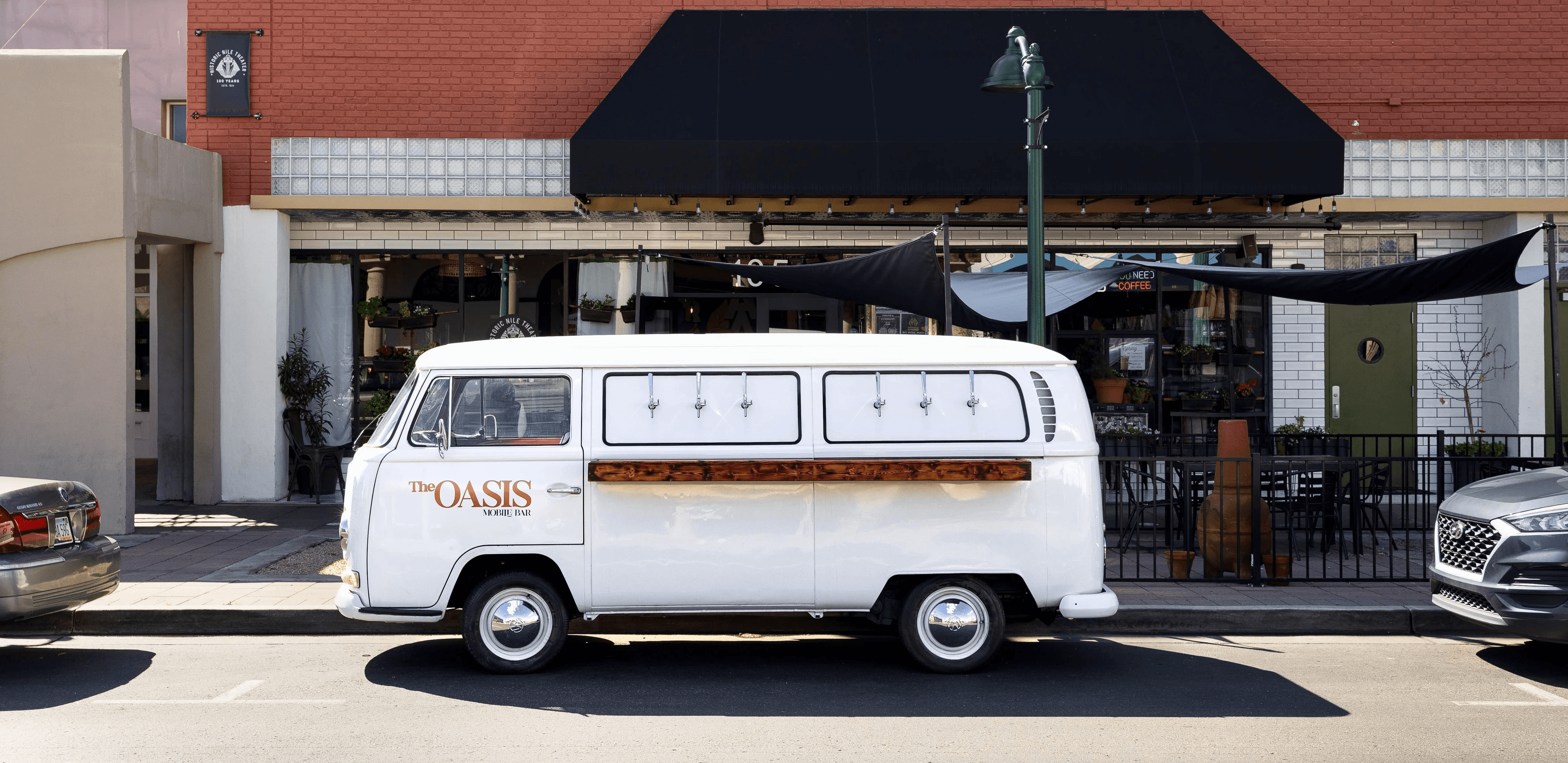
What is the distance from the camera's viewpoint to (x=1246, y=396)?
14.5 m

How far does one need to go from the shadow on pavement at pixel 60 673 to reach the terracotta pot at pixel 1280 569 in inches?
315

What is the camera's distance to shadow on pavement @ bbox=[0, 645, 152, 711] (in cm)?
652

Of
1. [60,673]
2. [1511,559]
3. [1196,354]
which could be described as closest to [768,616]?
[60,673]

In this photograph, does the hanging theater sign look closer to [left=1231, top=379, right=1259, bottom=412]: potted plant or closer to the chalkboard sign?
the chalkboard sign

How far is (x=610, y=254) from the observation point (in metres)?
14.6

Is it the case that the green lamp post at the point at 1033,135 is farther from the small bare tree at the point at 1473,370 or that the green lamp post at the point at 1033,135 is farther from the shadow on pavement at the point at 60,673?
the small bare tree at the point at 1473,370

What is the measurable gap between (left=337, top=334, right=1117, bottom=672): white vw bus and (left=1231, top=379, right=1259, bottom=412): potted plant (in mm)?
8225

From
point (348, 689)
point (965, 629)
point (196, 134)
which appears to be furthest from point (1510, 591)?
point (196, 134)

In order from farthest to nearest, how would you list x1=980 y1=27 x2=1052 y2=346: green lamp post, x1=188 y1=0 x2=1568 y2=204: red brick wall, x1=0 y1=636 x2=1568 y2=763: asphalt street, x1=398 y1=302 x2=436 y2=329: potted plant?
x1=398 y1=302 x2=436 y2=329: potted plant, x1=188 y1=0 x2=1568 y2=204: red brick wall, x1=980 y1=27 x2=1052 y2=346: green lamp post, x1=0 y1=636 x2=1568 y2=763: asphalt street

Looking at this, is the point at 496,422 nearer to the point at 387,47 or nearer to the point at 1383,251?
the point at 387,47

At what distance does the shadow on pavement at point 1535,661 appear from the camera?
7.05 metres

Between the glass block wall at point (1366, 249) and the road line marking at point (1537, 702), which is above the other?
the glass block wall at point (1366, 249)

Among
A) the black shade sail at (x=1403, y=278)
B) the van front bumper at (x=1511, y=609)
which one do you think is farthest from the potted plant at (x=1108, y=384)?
the van front bumper at (x=1511, y=609)

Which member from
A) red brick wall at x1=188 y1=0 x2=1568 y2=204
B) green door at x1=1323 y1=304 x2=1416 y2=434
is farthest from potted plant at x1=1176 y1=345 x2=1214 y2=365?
red brick wall at x1=188 y1=0 x2=1568 y2=204
